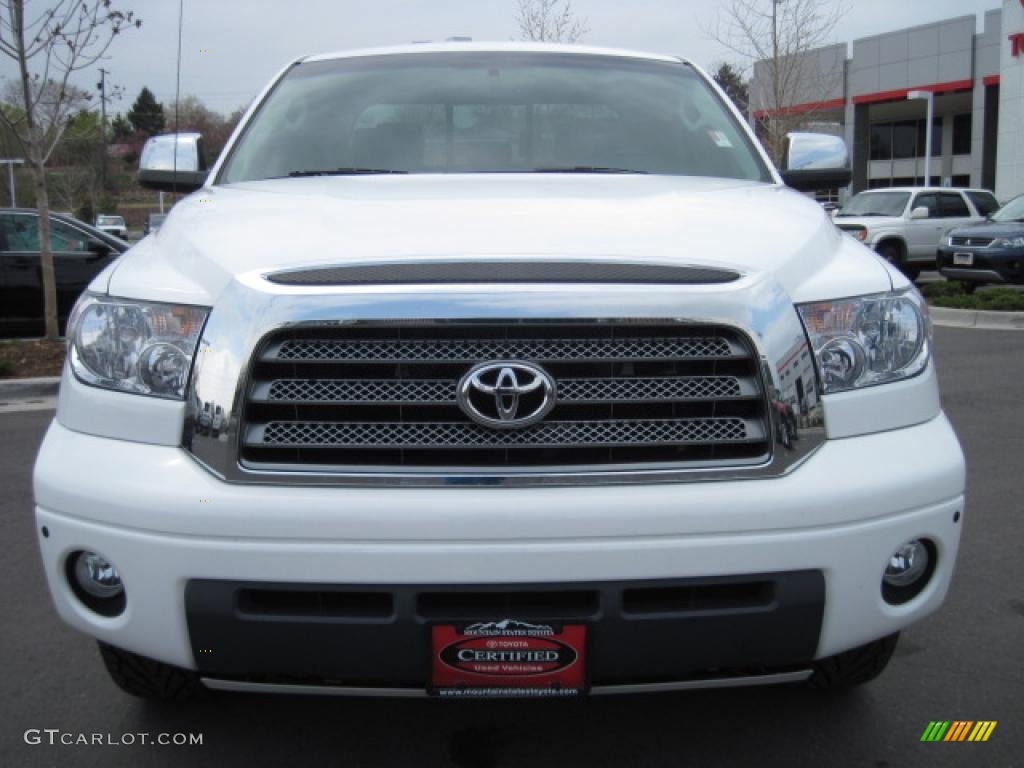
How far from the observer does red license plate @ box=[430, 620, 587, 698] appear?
6.43 ft

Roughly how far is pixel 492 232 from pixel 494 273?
0.21 m

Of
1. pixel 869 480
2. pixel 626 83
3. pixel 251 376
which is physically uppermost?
pixel 626 83

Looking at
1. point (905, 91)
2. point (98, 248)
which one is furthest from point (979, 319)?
point (905, 91)

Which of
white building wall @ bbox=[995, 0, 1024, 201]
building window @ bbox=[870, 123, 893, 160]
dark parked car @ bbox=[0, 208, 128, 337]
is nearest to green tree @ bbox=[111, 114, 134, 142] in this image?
dark parked car @ bbox=[0, 208, 128, 337]

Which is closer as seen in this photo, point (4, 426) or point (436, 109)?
point (436, 109)

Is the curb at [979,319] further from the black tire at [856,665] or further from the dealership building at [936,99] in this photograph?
the dealership building at [936,99]

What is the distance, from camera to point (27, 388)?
315 inches

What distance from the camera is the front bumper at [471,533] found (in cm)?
191

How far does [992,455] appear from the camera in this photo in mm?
5496

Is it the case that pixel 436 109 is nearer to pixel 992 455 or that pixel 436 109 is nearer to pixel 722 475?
pixel 722 475

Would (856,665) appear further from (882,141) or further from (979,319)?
(882,141)

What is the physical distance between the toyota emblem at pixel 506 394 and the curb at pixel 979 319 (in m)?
10.7

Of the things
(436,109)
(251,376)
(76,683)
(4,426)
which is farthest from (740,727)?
(4,426)

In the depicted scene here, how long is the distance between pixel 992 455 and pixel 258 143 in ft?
14.2
